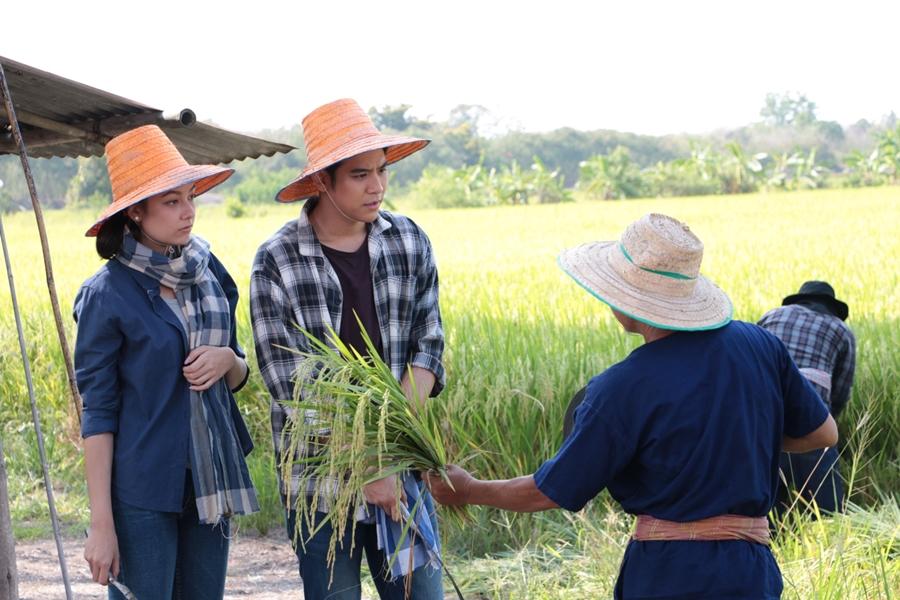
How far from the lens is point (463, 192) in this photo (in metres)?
46.4

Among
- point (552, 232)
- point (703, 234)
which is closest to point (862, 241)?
point (703, 234)

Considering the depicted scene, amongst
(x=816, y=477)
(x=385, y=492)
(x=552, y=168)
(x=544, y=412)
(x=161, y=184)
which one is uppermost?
(x=161, y=184)

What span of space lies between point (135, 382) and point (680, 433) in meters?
1.34

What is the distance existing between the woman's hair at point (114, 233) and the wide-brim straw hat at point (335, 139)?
0.43 metres

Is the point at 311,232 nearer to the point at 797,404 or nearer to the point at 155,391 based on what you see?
the point at 155,391

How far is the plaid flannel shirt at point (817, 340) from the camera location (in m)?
4.88

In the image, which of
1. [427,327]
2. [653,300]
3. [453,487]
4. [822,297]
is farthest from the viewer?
[822,297]

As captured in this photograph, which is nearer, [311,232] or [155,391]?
[155,391]

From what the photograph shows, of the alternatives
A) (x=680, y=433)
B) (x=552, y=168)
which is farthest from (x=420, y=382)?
(x=552, y=168)

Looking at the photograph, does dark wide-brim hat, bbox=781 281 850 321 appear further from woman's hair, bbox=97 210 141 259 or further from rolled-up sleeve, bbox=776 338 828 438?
woman's hair, bbox=97 210 141 259

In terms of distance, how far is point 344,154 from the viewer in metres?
2.90

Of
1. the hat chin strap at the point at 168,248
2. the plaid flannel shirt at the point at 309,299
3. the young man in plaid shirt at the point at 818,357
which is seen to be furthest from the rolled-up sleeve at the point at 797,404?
the young man in plaid shirt at the point at 818,357

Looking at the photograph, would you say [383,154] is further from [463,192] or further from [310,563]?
[463,192]

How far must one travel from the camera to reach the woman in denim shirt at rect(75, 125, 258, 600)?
2.76 metres
